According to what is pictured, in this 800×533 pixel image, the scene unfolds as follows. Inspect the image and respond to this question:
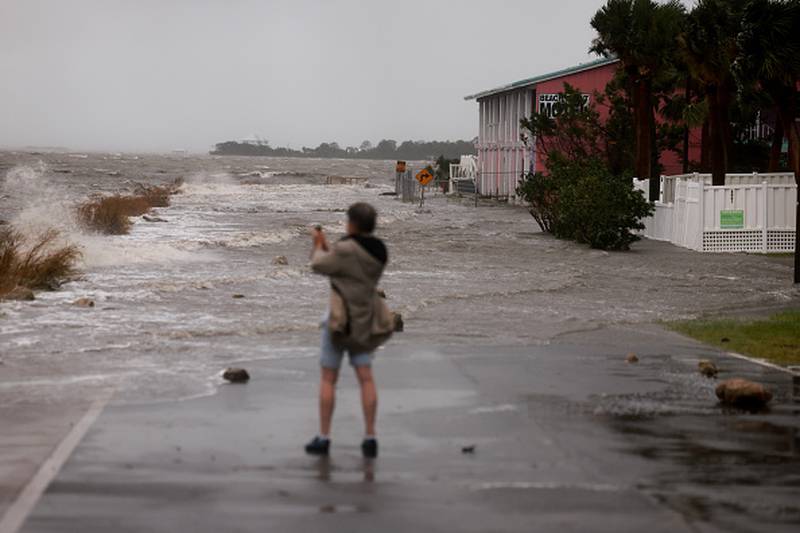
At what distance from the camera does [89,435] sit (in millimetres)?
9656

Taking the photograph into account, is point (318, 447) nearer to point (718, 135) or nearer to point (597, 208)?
point (597, 208)

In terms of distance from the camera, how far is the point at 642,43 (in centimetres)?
4384

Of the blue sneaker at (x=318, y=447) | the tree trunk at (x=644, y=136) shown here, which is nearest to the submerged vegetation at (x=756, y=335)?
the blue sneaker at (x=318, y=447)

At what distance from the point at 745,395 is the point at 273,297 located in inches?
438

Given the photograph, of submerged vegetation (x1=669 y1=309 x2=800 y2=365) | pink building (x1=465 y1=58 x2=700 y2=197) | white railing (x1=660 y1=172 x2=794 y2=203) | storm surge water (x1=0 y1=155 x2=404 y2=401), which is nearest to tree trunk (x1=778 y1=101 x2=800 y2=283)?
submerged vegetation (x1=669 y1=309 x2=800 y2=365)

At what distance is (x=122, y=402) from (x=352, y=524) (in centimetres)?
450

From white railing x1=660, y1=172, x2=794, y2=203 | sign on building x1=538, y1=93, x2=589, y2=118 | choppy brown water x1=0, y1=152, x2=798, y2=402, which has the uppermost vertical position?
sign on building x1=538, y1=93, x2=589, y2=118

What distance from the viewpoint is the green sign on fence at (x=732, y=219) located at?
3359 cm

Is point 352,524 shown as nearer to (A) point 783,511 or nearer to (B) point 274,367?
(A) point 783,511

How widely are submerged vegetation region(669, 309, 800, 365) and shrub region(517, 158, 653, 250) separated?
48.7ft

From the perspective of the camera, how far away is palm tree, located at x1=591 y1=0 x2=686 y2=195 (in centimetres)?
4322

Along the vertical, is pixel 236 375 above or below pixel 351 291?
below

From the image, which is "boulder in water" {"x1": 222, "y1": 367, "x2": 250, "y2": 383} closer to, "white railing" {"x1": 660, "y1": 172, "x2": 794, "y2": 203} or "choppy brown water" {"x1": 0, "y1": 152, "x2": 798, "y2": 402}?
"choppy brown water" {"x1": 0, "y1": 152, "x2": 798, "y2": 402}

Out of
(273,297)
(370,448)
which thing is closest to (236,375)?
(370,448)
